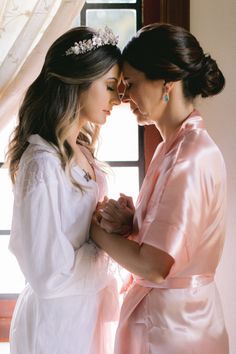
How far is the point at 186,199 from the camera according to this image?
118cm

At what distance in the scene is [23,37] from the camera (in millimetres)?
1614

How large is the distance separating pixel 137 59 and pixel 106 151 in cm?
65

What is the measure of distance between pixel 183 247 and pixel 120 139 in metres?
0.82

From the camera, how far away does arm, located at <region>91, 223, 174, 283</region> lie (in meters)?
1.18

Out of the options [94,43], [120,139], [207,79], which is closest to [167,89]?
[207,79]

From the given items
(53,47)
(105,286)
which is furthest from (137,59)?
(105,286)

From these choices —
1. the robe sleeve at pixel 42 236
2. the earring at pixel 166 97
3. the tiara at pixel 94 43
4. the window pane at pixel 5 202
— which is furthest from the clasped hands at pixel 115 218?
the window pane at pixel 5 202

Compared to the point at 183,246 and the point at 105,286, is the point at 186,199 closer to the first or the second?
the point at 183,246

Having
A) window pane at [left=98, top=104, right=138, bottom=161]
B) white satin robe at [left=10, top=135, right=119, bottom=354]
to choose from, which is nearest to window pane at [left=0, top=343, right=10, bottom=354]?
white satin robe at [left=10, top=135, right=119, bottom=354]

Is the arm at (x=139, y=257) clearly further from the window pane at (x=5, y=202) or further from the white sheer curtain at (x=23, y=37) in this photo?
the window pane at (x=5, y=202)

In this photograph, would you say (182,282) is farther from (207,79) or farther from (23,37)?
(23,37)

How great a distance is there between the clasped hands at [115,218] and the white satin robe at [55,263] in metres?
0.05

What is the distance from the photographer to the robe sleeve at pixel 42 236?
1.26 metres

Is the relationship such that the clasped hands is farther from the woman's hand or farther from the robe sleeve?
the robe sleeve
